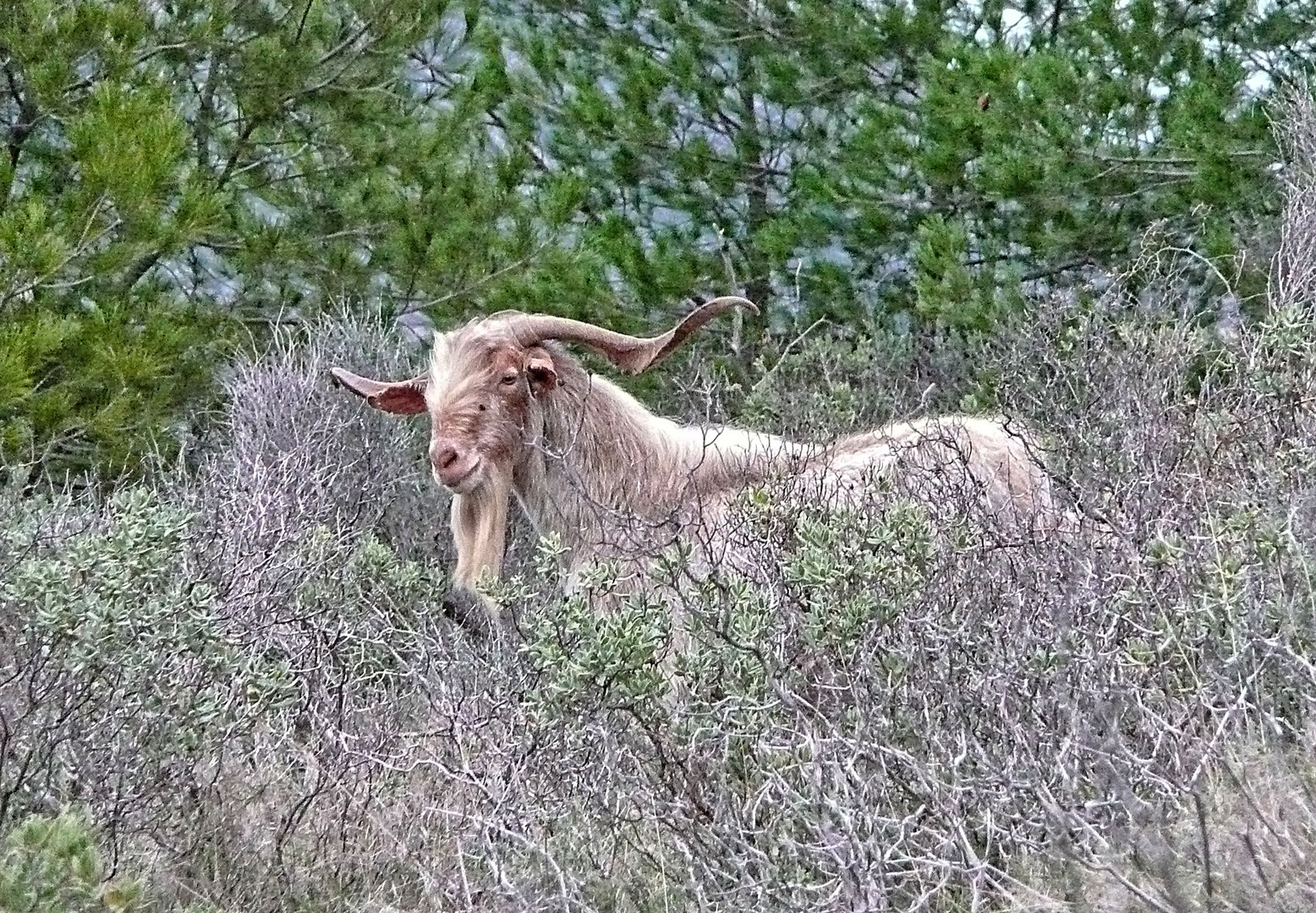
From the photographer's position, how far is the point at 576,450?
19.2 ft

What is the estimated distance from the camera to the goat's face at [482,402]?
5641 millimetres

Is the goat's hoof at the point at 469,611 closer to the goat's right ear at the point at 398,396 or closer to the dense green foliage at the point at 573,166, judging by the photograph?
the goat's right ear at the point at 398,396

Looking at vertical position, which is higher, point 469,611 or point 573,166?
point 469,611

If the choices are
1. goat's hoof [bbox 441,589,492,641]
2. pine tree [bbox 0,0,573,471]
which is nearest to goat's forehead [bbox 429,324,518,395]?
goat's hoof [bbox 441,589,492,641]

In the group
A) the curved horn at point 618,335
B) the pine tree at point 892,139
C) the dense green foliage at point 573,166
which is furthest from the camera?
the pine tree at point 892,139

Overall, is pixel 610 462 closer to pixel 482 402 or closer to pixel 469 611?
pixel 482 402

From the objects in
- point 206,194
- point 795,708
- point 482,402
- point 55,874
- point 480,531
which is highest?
point 795,708

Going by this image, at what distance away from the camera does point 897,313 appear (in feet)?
32.9

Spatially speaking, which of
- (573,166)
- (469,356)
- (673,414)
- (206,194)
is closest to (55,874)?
(469,356)

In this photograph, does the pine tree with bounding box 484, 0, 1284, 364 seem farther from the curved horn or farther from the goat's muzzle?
the goat's muzzle

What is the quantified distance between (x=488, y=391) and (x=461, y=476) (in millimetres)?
313

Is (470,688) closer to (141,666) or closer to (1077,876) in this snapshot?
(141,666)

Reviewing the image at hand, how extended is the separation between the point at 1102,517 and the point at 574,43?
27.3 ft

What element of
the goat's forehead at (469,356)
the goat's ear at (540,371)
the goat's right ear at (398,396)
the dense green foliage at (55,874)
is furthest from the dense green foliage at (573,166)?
the dense green foliage at (55,874)
